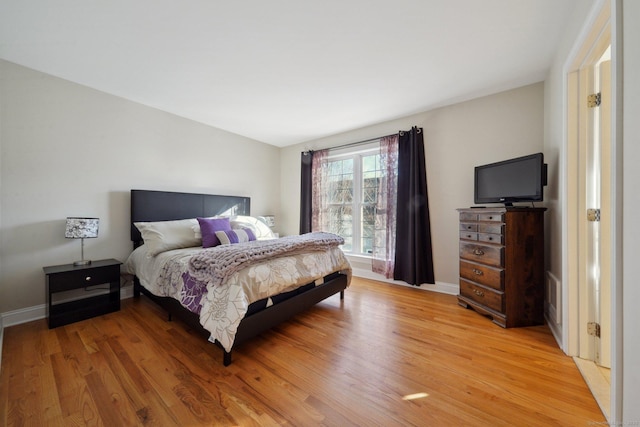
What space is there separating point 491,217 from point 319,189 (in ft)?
8.64

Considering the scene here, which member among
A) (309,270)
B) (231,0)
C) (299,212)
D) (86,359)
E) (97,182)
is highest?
(231,0)

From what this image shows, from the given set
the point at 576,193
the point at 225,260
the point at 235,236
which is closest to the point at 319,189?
the point at 235,236

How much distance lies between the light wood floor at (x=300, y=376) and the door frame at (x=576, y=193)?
348mm

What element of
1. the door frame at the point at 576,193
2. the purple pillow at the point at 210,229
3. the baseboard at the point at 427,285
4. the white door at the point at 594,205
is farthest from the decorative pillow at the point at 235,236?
the white door at the point at 594,205

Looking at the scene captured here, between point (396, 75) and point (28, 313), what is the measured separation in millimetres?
4259

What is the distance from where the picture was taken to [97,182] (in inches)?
103

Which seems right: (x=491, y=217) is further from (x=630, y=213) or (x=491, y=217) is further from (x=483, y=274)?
(x=630, y=213)

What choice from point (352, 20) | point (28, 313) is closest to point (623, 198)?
point (352, 20)

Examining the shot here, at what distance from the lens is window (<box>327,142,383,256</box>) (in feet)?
12.3

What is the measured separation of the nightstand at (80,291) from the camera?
6.96 feet

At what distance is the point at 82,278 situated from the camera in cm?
226

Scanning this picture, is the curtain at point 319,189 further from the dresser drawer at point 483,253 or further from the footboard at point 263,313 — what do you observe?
the dresser drawer at point 483,253

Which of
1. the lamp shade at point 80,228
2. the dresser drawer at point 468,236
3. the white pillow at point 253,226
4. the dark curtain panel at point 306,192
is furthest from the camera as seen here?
the dark curtain panel at point 306,192

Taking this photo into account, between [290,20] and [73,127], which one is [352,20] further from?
[73,127]
